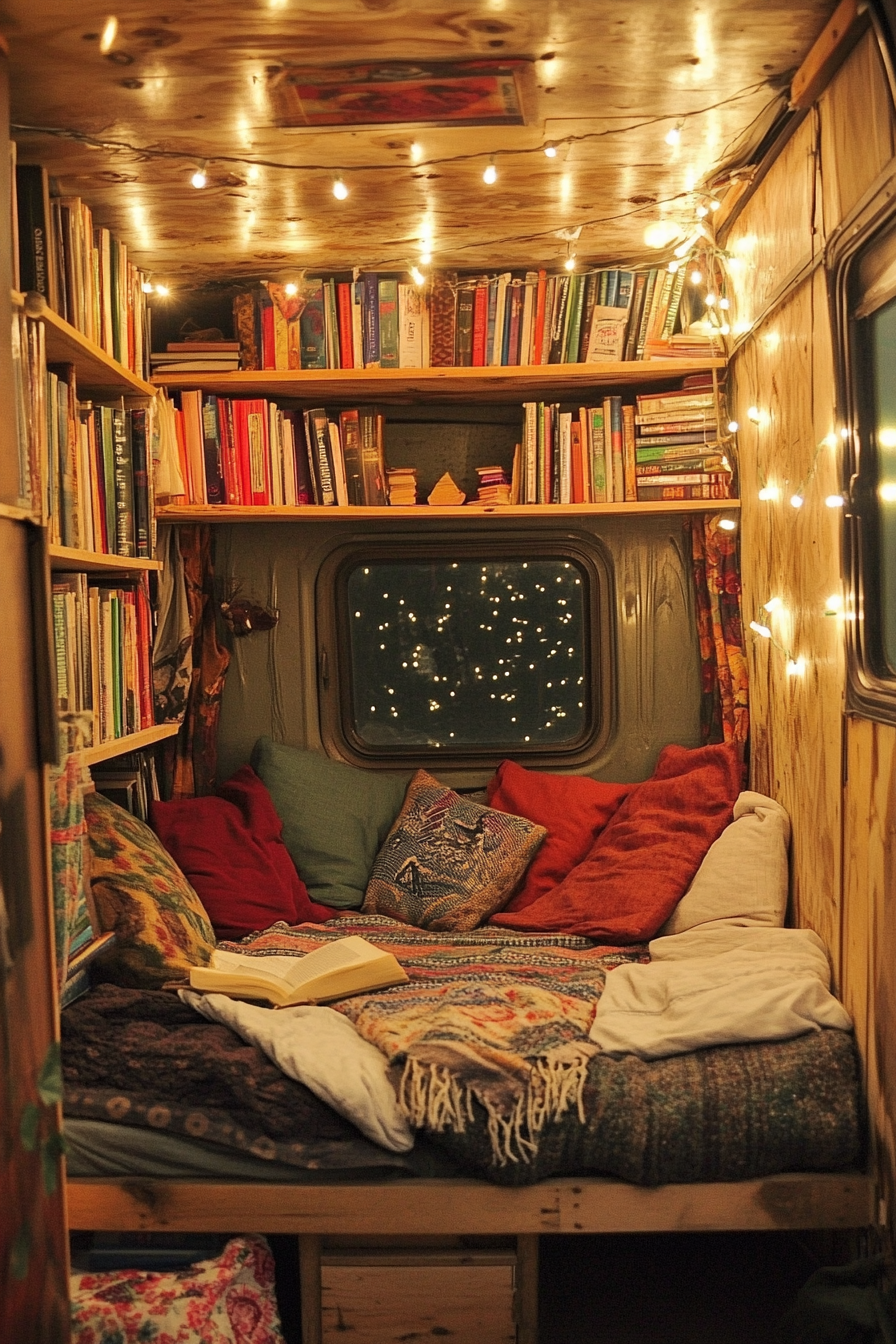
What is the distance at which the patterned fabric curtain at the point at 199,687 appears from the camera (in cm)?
383

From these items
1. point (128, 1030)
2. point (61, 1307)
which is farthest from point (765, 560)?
point (61, 1307)

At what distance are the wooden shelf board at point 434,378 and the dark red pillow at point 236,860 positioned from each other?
1.29 meters

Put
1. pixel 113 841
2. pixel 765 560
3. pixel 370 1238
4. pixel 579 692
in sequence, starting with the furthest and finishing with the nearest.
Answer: pixel 579 692, pixel 765 560, pixel 113 841, pixel 370 1238

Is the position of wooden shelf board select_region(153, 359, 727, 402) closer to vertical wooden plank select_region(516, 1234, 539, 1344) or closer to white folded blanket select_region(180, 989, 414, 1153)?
white folded blanket select_region(180, 989, 414, 1153)

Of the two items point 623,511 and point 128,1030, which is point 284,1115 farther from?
point 623,511

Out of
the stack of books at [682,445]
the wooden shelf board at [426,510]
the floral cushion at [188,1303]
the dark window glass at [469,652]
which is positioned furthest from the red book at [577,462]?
the floral cushion at [188,1303]

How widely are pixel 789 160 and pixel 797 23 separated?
20.4 inches

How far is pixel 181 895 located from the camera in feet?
9.83

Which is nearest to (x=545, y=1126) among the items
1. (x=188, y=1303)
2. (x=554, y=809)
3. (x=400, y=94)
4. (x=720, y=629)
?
(x=188, y=1303)

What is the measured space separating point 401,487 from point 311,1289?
7.65ft

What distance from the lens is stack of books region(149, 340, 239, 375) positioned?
3619mm

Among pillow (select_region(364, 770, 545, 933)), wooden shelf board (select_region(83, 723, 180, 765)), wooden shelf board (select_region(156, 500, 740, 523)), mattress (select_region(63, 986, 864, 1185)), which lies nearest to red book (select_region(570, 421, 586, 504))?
wooden shelf board (select_region(156, 500, 740, 523))

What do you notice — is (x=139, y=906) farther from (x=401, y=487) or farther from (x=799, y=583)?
(x=799, y=583)

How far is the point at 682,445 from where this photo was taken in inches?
144
